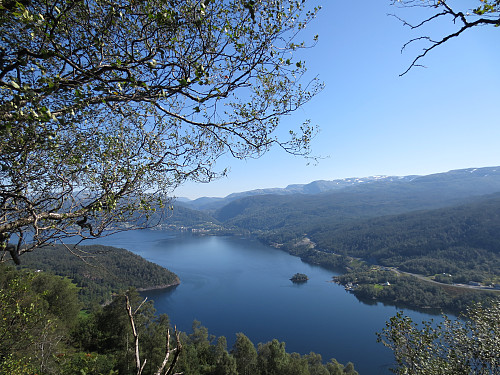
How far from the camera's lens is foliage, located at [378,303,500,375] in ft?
18.0

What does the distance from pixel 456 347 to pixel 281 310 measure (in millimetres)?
40924

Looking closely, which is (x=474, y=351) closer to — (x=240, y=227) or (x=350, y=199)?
(x=240, y=227)

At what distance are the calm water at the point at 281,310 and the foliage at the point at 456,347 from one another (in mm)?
26855

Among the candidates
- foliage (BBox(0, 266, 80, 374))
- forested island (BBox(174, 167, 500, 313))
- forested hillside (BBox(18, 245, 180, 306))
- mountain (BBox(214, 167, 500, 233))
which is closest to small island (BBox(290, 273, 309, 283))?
forested island (BBox(174, 167, 500, 313))

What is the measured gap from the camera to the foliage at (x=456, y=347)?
5.49 m

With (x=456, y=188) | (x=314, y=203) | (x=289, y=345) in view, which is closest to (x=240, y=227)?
(x=314, y=203)

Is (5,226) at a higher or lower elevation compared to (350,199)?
higher

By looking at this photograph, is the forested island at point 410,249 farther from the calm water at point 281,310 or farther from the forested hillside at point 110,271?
the forested hillside at point 110,271

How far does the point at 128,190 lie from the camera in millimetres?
3527

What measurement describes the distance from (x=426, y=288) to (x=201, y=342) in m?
49.1

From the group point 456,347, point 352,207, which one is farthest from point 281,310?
point 352,207

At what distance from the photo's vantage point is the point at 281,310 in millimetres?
43406

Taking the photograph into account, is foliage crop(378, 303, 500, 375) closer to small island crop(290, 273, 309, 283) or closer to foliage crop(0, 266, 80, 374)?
foliage crop(0, 266, 80, 374)

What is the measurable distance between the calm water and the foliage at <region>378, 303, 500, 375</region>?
1057 inches
